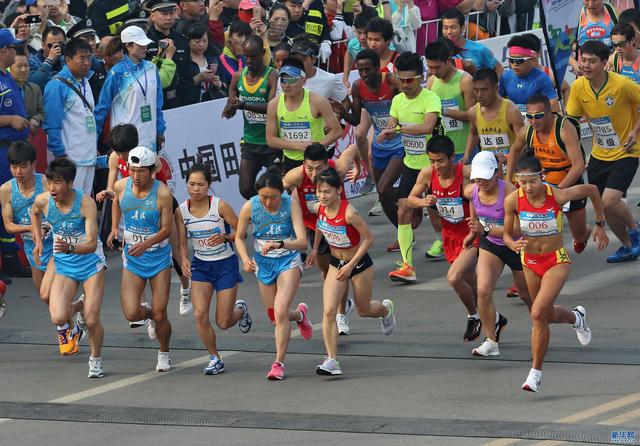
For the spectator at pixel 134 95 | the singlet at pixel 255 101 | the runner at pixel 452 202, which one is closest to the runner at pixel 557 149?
the runner at pixel 452 202

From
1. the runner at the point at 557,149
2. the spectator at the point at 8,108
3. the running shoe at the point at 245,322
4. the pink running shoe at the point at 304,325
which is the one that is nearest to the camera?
the pink running shoe at the point at 304,325

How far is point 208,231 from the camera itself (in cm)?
1176

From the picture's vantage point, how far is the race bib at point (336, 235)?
38.3 ft

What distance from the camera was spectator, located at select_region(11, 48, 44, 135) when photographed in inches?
604

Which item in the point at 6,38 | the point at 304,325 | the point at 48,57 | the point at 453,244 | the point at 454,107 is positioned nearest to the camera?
the point at 304,325

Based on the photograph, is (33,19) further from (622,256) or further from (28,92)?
(622,256)

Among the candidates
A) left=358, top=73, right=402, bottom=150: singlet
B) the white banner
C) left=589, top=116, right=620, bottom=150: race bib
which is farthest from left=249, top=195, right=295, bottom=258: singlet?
the white banner

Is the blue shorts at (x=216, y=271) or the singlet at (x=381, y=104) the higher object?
the singlet at (x=381, y=104)

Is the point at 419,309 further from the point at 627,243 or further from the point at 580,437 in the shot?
the point at 580,437

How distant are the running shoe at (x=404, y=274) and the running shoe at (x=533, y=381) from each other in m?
4.24

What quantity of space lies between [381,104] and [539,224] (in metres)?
4.50

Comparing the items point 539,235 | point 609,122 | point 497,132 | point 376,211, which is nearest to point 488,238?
point 539,235

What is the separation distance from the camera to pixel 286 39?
1908cm

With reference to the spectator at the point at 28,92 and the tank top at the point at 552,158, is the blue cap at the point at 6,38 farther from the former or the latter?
the tank top at the point at 552,158
